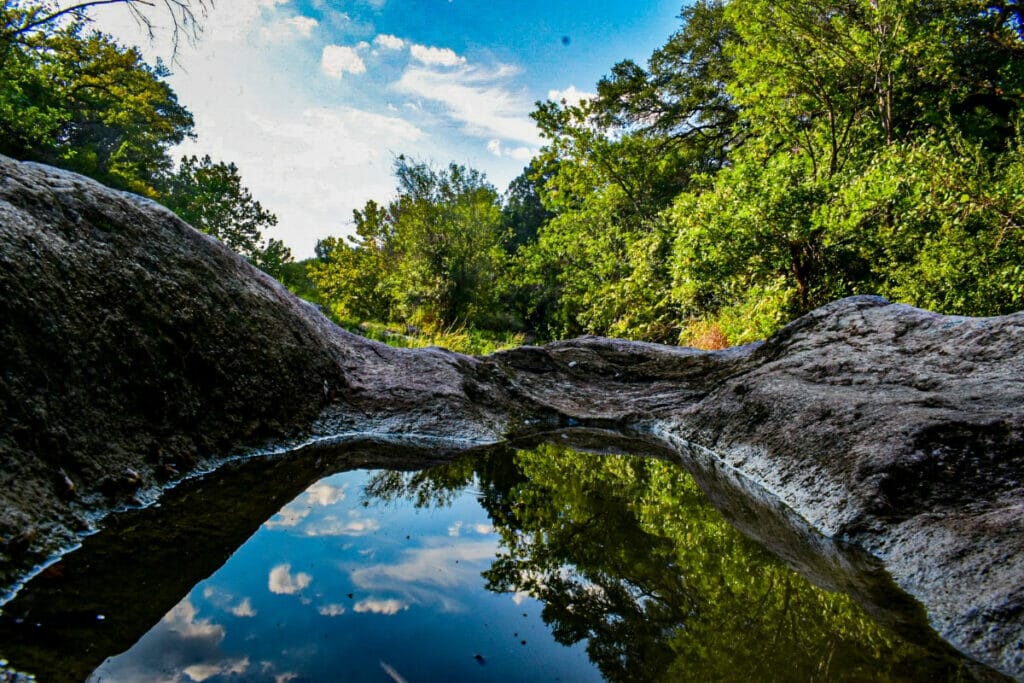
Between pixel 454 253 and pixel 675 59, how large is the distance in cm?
1023

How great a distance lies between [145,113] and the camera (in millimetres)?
21750

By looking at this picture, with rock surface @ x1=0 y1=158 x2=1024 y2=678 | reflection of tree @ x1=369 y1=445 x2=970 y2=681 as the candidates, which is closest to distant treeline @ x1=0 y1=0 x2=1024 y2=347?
rock surface @ x1=0 y1=158 x2=1024 y2=678

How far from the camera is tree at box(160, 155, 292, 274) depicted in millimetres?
16609

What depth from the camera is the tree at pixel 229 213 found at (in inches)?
654

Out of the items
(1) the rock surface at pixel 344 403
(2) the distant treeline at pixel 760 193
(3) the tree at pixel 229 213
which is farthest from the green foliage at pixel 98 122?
(1) the rock surface at pixel 344 403

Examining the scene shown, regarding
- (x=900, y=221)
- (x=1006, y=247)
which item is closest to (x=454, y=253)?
(x=900, y=221)

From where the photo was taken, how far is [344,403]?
3932 millimetres

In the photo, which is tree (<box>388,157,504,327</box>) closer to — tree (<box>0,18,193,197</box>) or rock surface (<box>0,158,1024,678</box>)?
rock surface (<box>0,158,1024,678</box>)

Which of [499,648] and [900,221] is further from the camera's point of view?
[900,221]

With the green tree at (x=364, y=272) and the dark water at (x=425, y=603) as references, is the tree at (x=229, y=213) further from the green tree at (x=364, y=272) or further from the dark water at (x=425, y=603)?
the dark water at (x=425, y=603)

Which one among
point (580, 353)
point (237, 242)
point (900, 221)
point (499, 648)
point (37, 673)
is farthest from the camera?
point (237, 242)

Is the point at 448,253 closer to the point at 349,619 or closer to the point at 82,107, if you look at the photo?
the point at 349,619

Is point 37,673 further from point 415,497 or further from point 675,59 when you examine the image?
point 675,59

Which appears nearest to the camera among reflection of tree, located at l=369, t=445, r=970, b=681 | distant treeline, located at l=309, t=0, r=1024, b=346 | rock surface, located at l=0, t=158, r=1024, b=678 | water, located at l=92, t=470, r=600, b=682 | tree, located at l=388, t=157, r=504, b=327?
water, located at l=92, t=470, r=600, b=682
